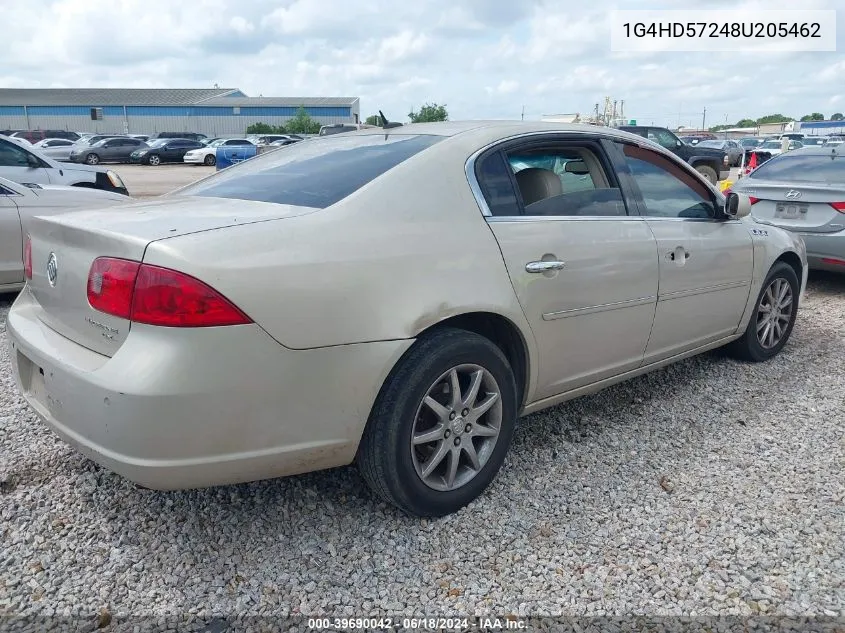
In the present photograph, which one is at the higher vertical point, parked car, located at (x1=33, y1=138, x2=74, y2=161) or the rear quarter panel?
parked car, located at (x1=33, y1=138, x2=74, y2=161)

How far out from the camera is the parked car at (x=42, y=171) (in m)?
7.82

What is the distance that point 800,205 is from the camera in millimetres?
6855

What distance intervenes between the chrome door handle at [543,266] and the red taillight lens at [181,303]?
1.26 meters

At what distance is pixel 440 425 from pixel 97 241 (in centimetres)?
137

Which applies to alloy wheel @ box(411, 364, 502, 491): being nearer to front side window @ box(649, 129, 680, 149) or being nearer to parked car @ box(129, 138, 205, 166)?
front side window @ box(649, 129, 680, 149)

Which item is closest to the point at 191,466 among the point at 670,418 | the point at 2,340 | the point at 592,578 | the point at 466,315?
the point at 466,315

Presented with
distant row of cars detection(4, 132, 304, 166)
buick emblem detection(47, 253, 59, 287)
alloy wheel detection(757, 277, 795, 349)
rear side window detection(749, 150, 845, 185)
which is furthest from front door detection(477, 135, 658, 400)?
distant row of cars detection(4, 132, 304, 166)

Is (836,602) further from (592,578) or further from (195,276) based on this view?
(195,276)

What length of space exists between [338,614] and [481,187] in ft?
5.63

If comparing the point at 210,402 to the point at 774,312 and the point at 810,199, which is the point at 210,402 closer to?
the point at 774,312

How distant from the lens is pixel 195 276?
2.15 m

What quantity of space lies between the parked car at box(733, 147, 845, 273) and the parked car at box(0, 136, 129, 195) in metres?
7.25

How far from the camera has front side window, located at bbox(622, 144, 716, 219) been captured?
371cm

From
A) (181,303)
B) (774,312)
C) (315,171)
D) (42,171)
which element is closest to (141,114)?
(42,171)
